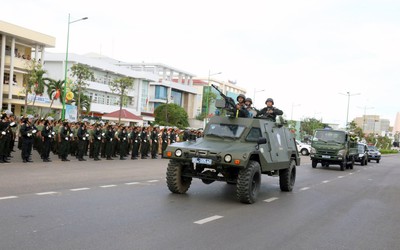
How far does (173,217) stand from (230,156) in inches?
85.4

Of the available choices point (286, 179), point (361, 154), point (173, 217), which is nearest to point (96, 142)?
point (286, 179)

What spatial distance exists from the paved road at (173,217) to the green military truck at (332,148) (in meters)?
11.3

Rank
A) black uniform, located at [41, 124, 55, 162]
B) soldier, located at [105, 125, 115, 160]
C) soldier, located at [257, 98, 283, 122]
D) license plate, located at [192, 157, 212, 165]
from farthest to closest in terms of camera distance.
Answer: soldier, located at [105, 125, 115, 160]
black uniform, located at [41, 124, 55, 162]
soldier, located at [257, 98, 283, 122]
license plate, located at [192, 157, 212, 165]

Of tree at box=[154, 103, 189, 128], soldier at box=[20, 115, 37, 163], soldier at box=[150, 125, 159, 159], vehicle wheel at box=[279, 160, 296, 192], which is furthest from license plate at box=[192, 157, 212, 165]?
tree at box=[154, 103, 189, 128]

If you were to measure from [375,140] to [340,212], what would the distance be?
3690 inches

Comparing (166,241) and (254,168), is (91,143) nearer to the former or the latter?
(254,168)

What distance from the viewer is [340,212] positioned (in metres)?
9.88

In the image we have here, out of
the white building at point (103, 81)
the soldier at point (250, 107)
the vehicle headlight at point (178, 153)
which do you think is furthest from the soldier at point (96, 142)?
the white building at point (103, 81)

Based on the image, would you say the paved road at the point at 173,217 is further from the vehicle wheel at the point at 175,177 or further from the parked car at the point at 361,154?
the parked car at the point at 361,154

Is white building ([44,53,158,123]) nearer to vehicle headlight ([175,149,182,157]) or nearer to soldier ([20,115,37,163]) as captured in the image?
soldier ([20,115,37,163])

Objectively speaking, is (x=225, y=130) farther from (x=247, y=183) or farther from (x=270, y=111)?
(x=270, y=111)

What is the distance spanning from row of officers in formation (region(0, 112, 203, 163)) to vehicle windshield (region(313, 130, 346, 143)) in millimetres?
7832

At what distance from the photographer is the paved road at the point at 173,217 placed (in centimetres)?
621

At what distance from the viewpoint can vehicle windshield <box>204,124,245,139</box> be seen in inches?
433
